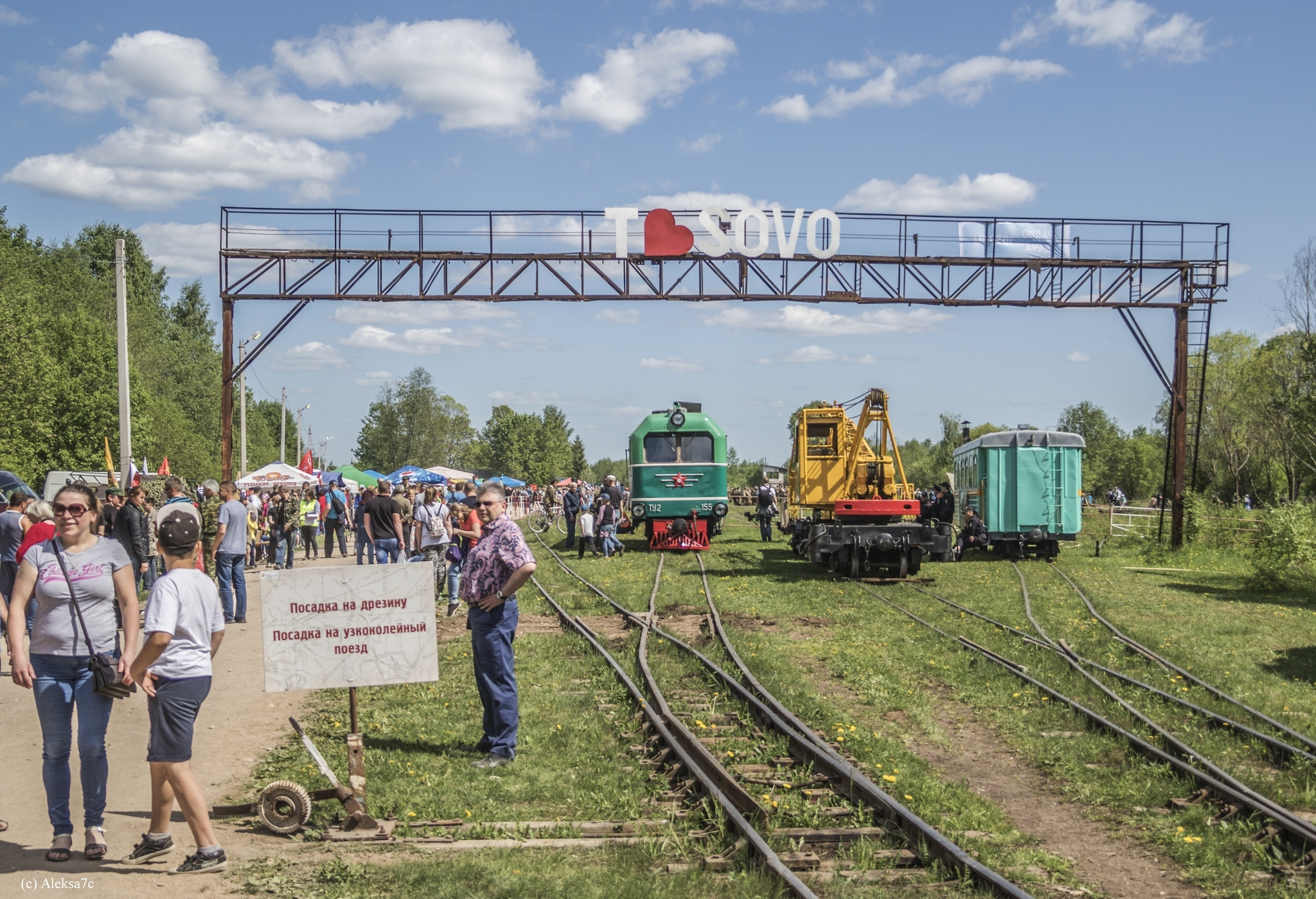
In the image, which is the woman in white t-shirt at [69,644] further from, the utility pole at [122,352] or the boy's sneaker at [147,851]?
the utility pole at [122,352]

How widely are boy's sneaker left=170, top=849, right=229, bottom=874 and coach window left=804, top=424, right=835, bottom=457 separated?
62.8 feet

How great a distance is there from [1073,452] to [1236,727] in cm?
1791

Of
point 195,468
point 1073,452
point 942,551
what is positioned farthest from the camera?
point 195,468

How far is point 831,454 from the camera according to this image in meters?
23.9

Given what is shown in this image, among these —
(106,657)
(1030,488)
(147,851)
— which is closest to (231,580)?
(106,657)

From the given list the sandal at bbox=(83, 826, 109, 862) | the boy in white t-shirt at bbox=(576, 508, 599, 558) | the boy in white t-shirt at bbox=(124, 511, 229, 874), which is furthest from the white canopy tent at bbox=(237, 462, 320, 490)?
the boy in white t-shirt at bbox=(124, 511, 229, 874)

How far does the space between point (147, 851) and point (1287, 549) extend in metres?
19.8

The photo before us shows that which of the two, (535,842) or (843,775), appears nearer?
(535,842)

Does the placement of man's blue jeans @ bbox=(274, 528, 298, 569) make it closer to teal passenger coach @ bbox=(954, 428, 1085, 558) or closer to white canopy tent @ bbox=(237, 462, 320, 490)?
white canopy tent @ bbox=(237, 462, 320, 490)

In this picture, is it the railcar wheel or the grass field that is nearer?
the grass field

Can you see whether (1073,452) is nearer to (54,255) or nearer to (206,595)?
(206,595)

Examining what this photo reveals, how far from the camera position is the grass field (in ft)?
18.9

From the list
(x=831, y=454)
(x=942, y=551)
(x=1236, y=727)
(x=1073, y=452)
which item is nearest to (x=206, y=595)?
(x=1236, y=727)

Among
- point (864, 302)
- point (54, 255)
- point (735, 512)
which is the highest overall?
point (54, 255)
